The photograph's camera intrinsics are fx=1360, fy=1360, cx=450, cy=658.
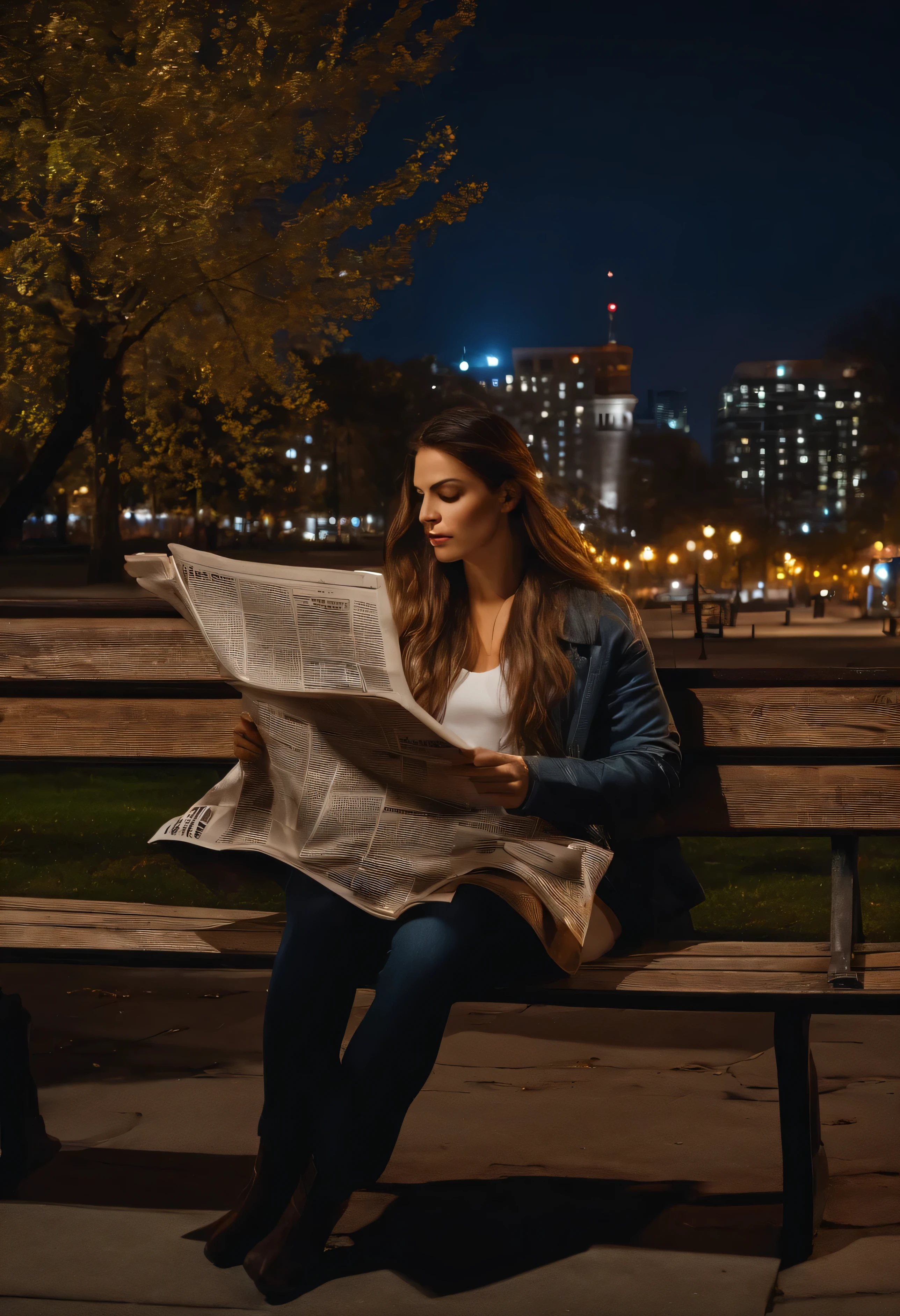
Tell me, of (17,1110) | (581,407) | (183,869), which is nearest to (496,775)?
(17,1110)

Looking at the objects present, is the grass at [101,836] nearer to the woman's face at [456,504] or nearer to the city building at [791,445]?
the woman's face at [456,504]

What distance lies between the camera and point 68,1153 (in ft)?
9.92

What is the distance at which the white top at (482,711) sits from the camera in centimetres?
261

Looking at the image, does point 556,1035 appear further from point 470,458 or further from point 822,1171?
point 470,458

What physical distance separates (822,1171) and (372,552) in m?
23.4

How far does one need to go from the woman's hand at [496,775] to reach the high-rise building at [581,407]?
10788cm

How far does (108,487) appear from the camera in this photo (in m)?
15.5

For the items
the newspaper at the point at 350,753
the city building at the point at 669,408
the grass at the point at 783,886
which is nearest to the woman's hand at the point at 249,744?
the newspaper at the point at 350,753

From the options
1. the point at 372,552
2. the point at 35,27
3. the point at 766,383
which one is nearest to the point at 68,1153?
the point at 35,27

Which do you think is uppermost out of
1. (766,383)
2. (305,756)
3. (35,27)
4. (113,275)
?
(766,383)

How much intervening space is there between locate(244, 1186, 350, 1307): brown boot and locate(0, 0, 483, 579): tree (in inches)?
291

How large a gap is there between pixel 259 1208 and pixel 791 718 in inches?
56.1

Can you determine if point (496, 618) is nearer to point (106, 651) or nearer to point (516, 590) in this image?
point (516, 590)

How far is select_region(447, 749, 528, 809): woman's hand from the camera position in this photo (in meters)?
2.31
